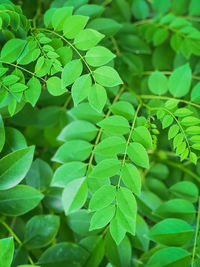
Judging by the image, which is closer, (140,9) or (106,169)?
(106,169)

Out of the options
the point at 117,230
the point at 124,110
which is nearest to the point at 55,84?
the point at 124,110

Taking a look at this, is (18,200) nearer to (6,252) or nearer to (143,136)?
(6,252)

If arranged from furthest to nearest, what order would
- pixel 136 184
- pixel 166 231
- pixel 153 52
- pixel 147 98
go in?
1. pixel 153 52
2. pixel 147 98
3. pixel 166 231
4. pixel 136 184

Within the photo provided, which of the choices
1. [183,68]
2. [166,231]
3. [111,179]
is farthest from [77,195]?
[183,68]

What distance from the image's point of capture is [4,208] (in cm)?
67

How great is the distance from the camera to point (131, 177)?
22.3 inches

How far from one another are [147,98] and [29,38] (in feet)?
1.00

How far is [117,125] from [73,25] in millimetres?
174

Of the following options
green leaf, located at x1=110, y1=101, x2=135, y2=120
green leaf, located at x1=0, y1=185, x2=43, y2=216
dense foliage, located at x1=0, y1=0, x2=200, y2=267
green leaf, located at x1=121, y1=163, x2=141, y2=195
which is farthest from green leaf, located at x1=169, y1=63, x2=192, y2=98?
green leaf, located at x1=0, y1=185, x2=43, y2=216

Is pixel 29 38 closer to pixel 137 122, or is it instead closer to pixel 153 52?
pixel 137 122

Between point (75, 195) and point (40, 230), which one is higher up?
point (75, 195)

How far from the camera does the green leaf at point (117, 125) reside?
1.97 feet

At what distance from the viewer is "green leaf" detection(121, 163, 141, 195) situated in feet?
1.84

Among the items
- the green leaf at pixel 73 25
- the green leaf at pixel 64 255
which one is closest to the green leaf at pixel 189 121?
the green leaf at pixel 73 25
